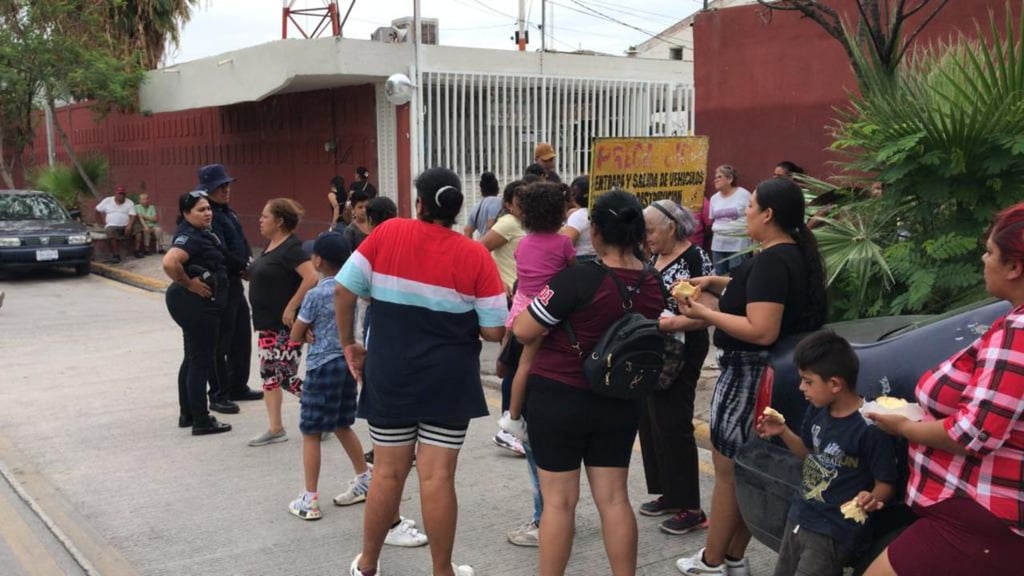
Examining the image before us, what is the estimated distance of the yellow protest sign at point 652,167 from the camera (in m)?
8.80

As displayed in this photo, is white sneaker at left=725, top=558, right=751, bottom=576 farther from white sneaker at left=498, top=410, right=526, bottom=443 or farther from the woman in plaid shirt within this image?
the woman in plaid shirt

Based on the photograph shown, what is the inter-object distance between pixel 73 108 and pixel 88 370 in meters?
20.0

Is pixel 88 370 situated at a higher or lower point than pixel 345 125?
lower

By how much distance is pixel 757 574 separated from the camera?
173 inches

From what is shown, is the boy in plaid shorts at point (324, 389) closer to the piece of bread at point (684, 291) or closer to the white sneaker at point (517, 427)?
the white sneaker at point (517, 427)

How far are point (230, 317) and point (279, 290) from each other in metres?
1.36

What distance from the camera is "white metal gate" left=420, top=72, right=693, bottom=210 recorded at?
49.4 feet

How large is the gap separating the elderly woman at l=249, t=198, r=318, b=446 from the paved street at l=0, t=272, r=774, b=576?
563mm

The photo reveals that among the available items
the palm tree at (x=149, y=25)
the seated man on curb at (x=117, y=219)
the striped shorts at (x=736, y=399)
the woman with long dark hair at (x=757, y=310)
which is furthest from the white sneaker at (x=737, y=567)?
the palm tree at (x=149, y=25)

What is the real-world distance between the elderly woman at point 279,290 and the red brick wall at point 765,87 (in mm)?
5835

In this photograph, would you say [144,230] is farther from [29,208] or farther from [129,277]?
[129,277]

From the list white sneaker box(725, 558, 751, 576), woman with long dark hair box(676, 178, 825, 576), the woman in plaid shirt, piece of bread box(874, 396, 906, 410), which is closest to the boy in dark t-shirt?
piece of bread box(874, 396, 906, 410)

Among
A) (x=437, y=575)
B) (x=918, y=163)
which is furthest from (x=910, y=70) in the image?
(x=437, y=575)

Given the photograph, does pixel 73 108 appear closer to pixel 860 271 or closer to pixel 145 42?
pixel 145 42
